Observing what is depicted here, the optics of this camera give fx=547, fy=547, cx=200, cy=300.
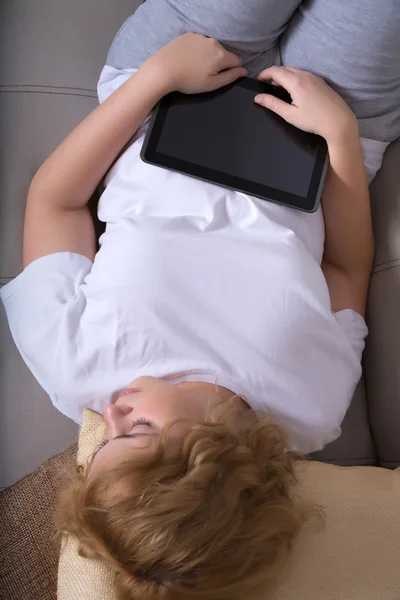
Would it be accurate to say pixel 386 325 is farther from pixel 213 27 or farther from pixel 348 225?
pixel 213 27

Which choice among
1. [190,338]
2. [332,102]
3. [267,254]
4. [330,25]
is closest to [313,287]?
[267,254]

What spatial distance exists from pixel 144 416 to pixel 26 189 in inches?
19.3

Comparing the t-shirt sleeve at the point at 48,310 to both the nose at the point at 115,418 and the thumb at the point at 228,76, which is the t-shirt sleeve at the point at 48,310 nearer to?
the nose at the point at 115,418

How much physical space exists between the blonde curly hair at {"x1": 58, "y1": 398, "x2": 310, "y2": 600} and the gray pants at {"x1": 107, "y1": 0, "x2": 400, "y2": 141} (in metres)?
0.57

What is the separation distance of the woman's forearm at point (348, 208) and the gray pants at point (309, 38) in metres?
0.08

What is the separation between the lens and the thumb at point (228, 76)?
840 millimetres

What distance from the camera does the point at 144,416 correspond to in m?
0.67

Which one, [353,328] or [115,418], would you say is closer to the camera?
[115,418]

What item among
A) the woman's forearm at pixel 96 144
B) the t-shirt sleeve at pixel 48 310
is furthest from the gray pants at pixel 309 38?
the t-shirt sleeve at pixel 48 310

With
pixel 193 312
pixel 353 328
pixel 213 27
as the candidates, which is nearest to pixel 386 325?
pixel 353 328

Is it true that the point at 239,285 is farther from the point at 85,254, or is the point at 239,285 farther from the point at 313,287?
the point at 85,254

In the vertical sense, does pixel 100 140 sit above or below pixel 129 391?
above

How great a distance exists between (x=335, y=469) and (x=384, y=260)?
0.35 metres

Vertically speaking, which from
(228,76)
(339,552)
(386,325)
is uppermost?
(228,76)
